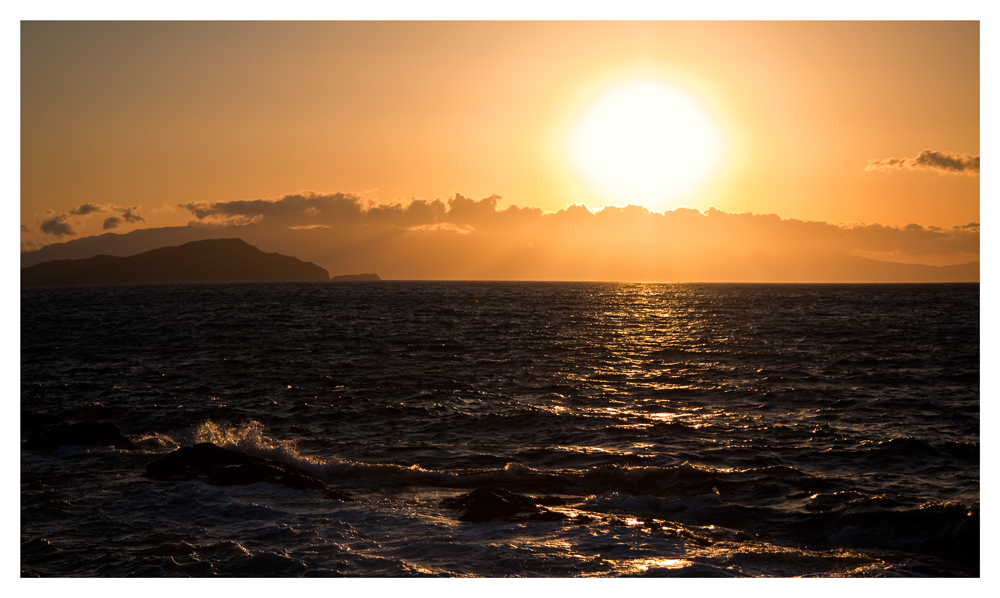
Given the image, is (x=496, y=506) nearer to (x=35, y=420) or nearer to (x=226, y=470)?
(x=226, y=470)

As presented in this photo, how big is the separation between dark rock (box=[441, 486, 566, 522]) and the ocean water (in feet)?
0.93

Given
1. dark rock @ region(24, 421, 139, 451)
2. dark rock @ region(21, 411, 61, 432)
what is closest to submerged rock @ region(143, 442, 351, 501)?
dark rock @ region(24, 421, 139, 451)

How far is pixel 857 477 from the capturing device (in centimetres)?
1628

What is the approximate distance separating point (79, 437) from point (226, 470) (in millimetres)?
6507

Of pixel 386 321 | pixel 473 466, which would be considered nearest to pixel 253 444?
pixel 473 466

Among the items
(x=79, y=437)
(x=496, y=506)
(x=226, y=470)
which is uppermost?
(x=496, y=506)

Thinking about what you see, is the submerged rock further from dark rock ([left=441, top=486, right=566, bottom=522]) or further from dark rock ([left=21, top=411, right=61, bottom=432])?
dark rock ([left=21, top=411, right=61, bottom=432])

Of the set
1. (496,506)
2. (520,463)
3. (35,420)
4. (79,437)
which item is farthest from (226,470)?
(35,420)

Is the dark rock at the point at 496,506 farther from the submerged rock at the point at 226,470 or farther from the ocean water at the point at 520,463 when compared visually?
the submerged rock at the point at 226,470

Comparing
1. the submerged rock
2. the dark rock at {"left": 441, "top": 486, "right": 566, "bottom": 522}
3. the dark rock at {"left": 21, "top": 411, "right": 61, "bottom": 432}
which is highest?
the dark rock at {"left": 441, "top": 486, "right": 566, "bottom": 522}

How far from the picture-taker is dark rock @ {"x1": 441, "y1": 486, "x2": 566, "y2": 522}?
42.8 ft

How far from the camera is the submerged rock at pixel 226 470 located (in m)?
15.1

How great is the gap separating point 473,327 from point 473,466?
149 feet

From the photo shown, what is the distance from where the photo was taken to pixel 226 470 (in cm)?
1558
